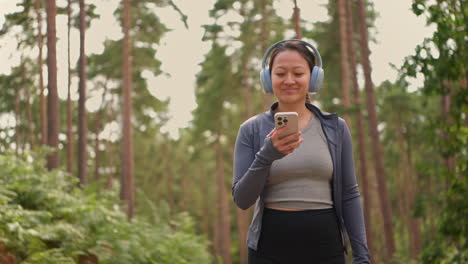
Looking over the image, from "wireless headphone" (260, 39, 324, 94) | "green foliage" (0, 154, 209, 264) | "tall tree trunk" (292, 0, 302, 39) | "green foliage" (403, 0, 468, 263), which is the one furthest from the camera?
"tall tree trunk" (292, 0, 302, 39)

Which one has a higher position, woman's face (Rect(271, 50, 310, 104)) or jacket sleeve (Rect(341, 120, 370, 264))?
woman's face (Rect(271, 50, 310, 104))

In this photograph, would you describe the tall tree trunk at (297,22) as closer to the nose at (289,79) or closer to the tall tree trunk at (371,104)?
the tall tree trunk at (371,104)

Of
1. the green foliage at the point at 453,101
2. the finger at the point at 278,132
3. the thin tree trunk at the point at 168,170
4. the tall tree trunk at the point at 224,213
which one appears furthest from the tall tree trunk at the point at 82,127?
the thin tree trunk at the point at 168,170

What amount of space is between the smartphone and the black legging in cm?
53

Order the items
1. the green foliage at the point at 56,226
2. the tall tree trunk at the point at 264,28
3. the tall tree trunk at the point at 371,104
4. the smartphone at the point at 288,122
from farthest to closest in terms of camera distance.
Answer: the tall tree trunk at the point at 264,28 → the tall tree trunk at the point at 371,104 → the green foliage at the point at 56,226 → the smartphone at the point at 288,122

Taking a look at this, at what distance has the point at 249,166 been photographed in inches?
118

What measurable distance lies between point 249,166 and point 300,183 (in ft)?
0.98

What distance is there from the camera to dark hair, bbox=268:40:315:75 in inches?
120

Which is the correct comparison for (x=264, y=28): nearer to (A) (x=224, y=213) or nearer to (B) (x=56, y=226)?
(A) (x=224, y=213)

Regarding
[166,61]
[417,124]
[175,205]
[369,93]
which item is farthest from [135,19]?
[175,205]

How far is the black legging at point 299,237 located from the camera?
2.90m

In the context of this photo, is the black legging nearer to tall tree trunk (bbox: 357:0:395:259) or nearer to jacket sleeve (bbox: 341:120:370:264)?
jacket sleeve (bbox: 341:120:370:264)

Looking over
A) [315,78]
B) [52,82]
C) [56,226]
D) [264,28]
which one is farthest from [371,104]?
[315,78]

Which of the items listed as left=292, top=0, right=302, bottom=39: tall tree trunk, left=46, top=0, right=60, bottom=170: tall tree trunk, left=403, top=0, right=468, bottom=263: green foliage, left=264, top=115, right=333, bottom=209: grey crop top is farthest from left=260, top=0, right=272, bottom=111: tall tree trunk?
left=264, top=115, right=333, bottom=209: grey crop top
